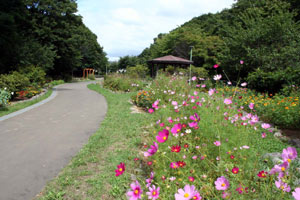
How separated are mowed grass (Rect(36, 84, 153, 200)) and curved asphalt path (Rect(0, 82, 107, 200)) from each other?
21 centimetres

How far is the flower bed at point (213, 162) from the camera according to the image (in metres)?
1.05

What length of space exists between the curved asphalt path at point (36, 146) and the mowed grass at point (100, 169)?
0.21 m

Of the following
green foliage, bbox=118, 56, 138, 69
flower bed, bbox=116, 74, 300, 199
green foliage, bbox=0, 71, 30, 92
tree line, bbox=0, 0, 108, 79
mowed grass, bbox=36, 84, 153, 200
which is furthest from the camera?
green foliage, bbox=118, 56, 138, 69

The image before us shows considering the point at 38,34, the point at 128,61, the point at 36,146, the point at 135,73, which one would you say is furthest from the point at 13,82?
the point at 128,61

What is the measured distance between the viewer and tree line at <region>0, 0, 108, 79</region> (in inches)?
382

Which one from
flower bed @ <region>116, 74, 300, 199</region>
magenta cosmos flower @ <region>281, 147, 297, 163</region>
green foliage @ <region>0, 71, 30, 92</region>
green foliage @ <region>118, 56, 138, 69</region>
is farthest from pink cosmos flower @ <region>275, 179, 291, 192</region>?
green foliage @ <region>118, 56, 138, 69</region>

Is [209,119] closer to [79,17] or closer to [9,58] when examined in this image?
[9,58]

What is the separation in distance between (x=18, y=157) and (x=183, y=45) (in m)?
26.4

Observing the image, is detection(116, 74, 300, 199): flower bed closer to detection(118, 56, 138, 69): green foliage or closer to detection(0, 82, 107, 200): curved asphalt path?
detection(0, 82, 107, 200): curved asphalt path

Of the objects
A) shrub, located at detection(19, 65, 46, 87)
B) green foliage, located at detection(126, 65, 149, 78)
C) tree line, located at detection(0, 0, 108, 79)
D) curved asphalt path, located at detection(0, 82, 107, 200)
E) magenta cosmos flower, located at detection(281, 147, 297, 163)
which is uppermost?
tree line, located at detection(0, 0, 108, 79)

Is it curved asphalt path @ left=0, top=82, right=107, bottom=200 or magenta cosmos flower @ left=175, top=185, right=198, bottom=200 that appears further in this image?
curved asphalt path @ left=0, top=82, right=107, bottom=200

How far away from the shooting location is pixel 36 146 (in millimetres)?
3562

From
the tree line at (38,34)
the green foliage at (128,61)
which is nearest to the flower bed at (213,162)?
the tree line at (38,34)

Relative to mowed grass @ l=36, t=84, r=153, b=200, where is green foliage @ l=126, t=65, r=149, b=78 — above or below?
above
